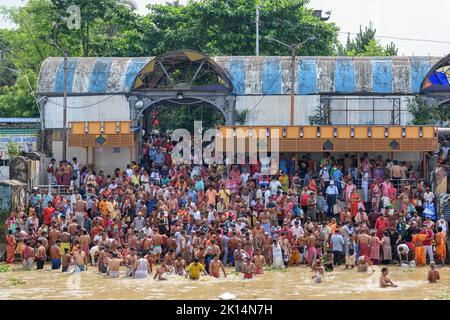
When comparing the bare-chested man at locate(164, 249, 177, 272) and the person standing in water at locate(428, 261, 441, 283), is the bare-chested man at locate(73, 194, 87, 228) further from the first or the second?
the person standing in water at locate(428, 261, 441, 283)

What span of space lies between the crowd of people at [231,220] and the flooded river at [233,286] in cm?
44

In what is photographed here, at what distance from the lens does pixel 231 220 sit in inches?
1232

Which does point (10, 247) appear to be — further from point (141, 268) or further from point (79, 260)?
point (141, 268)

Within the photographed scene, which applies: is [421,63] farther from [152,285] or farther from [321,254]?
[152,285]

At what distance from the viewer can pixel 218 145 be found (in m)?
36.5

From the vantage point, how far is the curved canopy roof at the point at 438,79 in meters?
39.0

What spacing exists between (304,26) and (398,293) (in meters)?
29.6

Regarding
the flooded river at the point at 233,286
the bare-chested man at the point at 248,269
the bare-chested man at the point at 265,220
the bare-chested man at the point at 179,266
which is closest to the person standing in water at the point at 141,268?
the flooded river at the point at 233,286

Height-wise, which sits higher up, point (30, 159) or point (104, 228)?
point (30, 159)

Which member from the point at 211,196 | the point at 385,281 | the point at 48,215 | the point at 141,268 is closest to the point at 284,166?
the point at 211,196

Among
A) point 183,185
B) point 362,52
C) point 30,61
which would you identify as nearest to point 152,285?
point 183,185

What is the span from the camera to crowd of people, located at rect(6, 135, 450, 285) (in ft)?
96.7

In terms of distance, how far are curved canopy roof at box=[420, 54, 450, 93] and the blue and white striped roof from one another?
31.5 inches

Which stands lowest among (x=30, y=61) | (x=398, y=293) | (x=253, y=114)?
(x=398, y=293)
